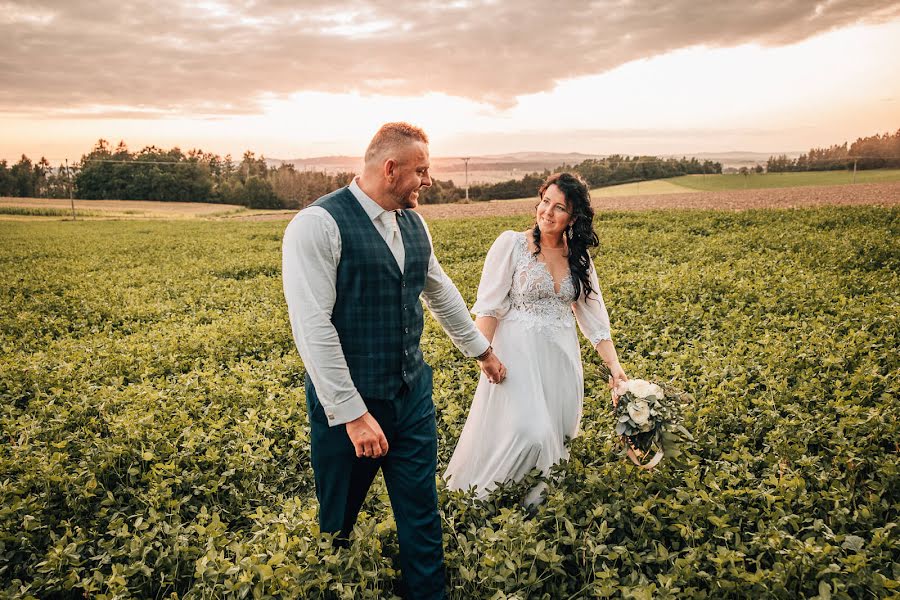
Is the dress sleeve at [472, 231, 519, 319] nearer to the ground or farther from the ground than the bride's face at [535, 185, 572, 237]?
nearer to the ground

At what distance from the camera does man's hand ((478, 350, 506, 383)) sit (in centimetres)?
366

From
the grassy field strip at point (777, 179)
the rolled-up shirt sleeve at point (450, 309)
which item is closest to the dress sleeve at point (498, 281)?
the rolled-up shirt sleeve at point (450, 309)

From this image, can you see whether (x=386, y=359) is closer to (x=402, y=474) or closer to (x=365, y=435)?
(x=365, y=435)

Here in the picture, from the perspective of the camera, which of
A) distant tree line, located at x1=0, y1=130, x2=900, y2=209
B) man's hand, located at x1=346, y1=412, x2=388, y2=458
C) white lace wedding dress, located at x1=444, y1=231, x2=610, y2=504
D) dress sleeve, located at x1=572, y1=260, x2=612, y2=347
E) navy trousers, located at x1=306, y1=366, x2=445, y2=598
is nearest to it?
man's hand, located at x1=346, y1=412, x2=388, y2=458

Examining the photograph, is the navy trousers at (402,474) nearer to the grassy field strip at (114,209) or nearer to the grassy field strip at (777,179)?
the grassy field strip at (114,209)

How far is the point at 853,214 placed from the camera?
1789 cm

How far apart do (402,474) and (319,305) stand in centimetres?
102

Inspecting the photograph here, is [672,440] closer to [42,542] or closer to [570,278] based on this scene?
[570,278]

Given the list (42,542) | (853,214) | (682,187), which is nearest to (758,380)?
(42,542)

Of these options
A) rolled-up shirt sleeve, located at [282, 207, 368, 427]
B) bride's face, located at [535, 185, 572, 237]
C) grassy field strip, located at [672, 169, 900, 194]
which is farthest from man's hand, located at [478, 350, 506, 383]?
grassy field strip, located at [672, 169, 900, 194]

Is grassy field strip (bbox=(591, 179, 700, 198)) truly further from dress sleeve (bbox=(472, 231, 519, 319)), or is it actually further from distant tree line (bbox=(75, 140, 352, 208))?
dress sleeve (bbox=(472, 231, 519, 319))

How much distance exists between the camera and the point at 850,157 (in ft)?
198

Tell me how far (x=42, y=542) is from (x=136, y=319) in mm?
7393

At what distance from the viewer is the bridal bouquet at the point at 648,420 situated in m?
3.52
